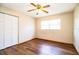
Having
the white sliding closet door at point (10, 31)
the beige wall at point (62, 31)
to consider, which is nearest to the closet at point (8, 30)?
the white sliding closet door at point (10, 31)

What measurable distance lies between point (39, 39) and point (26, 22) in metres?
0.44

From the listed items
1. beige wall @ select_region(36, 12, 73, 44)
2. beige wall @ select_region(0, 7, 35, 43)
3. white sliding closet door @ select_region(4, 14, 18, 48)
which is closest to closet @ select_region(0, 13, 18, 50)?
white sliding closet door @ select_region(4, 14, 18, 48)

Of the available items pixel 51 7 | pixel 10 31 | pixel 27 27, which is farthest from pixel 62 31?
pixel 10 31

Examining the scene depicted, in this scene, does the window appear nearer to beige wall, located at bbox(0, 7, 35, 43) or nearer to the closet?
beige wall, located at bbox(0, 7, 35, 43)

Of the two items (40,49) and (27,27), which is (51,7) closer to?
(27,27)

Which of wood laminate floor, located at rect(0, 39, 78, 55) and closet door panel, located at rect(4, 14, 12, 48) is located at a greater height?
closet door panel, located at rect(4, 14, 12, 48)

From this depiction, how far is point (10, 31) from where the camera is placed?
3.22ft

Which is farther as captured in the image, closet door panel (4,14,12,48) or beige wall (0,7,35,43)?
beige wall (0,7,35,43)

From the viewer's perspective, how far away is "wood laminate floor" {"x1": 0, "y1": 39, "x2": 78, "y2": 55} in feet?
3.06

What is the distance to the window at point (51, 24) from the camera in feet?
3.18

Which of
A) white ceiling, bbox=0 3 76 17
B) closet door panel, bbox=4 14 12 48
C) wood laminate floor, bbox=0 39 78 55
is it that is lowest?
wood laminate floor, bbox=0 39 78 55

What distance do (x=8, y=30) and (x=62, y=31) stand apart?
883 mm

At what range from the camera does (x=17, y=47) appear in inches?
40.9

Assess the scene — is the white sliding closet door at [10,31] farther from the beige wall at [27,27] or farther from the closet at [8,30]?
the beige wall at [27,27]
